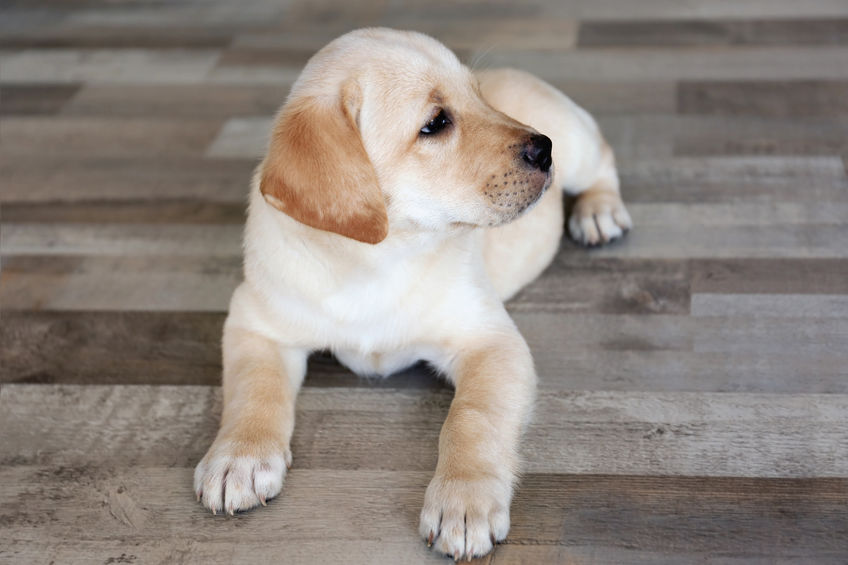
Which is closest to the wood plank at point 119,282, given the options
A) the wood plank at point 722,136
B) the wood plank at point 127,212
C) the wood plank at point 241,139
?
the wood plank at point 127,212

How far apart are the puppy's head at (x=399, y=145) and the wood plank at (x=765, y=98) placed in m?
1.74

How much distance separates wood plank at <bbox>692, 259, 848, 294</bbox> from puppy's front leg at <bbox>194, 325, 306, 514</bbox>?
3.61 feet

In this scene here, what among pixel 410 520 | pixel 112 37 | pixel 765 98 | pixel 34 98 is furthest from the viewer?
pixel 112 37

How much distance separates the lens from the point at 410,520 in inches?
77.3

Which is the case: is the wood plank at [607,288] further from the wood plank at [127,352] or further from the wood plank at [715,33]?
the wood plank at [715,33]

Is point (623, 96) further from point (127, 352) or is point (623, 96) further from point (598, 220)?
point (127, 352)

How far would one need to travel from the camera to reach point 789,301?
8.30 feet

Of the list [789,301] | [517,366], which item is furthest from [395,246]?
[789,301]

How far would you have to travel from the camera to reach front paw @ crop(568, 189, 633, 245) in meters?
2.81

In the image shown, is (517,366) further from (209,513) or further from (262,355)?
(209,513)

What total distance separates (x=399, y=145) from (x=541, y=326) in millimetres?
750

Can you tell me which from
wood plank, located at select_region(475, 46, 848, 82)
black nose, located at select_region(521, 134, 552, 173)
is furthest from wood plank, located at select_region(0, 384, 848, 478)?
wood plank, located at select_region(475, 46, 848, 82)

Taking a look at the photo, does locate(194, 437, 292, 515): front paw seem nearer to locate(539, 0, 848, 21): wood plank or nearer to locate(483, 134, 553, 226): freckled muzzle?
locate(483, 134, 553, 226): freckled muzzle

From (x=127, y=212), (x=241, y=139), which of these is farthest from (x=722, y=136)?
(x=127, y=212)
